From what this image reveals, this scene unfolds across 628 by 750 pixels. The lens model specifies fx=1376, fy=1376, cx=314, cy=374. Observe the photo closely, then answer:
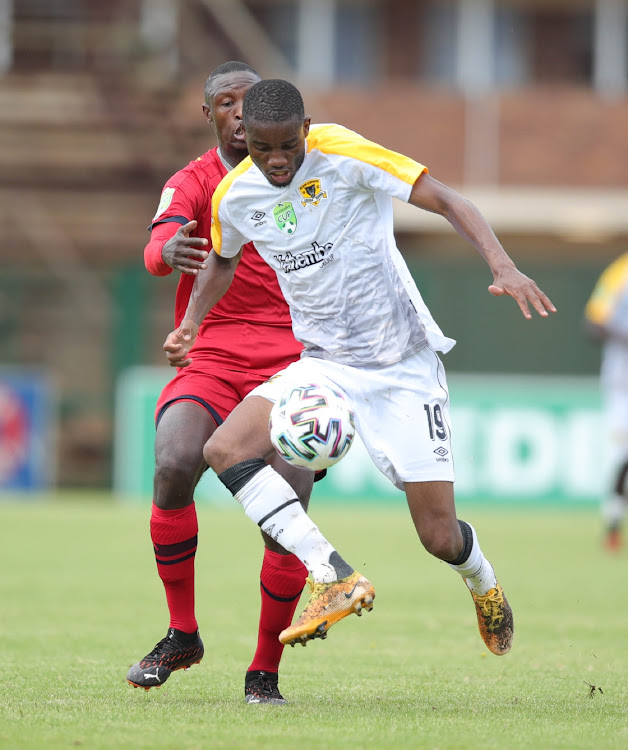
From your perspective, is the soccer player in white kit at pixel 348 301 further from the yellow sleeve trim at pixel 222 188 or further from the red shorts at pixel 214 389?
the red shorts at pixel 214 389

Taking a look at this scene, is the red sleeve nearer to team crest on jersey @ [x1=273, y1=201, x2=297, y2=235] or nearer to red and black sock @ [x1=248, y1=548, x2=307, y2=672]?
team crest on jersey @ [x1=273, y1=201, x2=297, y2=235]

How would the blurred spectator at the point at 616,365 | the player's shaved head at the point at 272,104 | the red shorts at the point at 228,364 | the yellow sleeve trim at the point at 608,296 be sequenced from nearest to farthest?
the player's shaved head at the point at 272,104, the red shorts at the point at 228,364, the blurred spectator at the point at 616,365, the yellow sleeve trim at the point at 608,296

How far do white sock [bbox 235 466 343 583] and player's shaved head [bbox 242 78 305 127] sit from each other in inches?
48.9

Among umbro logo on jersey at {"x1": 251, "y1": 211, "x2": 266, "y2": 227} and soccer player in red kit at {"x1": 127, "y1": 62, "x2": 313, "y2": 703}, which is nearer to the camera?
umbro logo on jersey at {"x1": 251, "y1": 211, "x2": 266, "y2": 227}

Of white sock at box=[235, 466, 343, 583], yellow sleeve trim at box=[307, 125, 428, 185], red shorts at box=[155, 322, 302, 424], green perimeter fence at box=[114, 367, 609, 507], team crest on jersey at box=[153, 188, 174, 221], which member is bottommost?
green perimeter fence at box=[114, 367, 609, 507]

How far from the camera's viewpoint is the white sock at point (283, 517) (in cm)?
475

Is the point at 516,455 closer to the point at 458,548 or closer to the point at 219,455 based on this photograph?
the point at 458,548

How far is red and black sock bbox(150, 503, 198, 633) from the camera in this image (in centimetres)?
548

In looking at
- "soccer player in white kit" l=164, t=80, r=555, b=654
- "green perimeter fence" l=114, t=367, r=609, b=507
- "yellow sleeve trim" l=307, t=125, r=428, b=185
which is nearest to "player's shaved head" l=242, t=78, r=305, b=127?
"soccer player in white kit" l=164, t=80, r=555, b=654

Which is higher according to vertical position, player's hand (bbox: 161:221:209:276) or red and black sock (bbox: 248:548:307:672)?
player's hand (bbox: 161:221:209:276)

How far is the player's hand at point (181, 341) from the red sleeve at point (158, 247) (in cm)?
23

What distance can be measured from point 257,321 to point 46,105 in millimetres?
17040

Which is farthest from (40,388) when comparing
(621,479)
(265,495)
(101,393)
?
(265,495)

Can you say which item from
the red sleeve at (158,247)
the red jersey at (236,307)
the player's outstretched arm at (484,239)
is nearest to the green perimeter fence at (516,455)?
the red jersey at (236,307)
